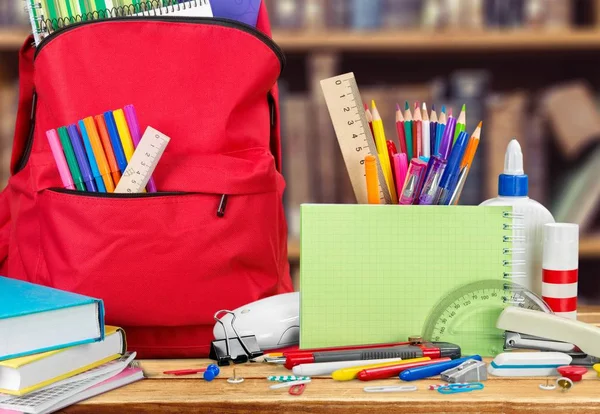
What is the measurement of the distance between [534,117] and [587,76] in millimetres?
243

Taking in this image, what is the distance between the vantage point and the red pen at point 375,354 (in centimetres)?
64

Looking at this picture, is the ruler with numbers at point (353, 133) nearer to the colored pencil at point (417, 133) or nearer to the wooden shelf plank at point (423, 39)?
the colored pencil at point (417, 133)

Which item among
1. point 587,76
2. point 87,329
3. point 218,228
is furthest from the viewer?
point 587,76

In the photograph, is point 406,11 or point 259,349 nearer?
point 259,349

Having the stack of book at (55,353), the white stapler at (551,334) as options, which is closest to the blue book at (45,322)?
the stack of book at (55,353)

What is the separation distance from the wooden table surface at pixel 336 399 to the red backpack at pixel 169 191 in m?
0.13

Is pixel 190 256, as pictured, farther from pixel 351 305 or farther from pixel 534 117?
pixel 534 117

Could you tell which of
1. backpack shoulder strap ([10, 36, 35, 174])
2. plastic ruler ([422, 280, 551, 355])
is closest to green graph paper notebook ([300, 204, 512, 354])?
plastic ruler ([422, 280, 551, 355])

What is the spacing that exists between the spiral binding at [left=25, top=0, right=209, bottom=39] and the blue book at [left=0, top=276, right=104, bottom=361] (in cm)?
27

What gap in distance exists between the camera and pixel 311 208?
2.23ft

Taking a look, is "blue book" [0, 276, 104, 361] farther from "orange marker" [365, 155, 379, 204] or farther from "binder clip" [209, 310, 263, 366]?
"orange marker" [365, 155, 379, 204]

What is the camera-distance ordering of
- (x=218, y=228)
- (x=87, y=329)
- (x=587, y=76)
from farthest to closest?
(x=587, y=76) < (x=218, y=228) < (x=87, y=329)

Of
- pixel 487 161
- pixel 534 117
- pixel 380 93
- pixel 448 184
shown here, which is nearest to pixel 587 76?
pixel 534 117

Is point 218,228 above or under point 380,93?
under
